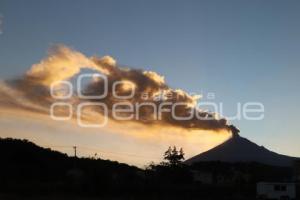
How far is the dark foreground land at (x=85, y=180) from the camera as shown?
5659cm

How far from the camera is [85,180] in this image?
6084cm

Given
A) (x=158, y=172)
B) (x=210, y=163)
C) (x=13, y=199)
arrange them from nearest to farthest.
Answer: (x=13, y=199)
(x=158, y=172)
(x=210, y=163)

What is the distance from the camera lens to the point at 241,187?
8206 cm

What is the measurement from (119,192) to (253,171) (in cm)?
5463

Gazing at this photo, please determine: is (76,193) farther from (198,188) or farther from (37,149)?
(37,149)

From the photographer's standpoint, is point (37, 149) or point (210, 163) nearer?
point (37, 149)

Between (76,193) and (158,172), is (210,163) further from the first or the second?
(76,193)

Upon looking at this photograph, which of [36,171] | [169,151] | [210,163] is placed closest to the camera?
[36,171]

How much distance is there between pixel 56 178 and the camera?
69.8 m

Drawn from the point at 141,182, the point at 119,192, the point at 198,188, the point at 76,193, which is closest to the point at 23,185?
the point at 76,193

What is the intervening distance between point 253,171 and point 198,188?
43.5 m

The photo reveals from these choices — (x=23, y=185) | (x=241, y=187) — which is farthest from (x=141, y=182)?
(x=241, y=187)

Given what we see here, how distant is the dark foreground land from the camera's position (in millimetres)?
56594

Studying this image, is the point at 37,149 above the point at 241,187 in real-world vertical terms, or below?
above
